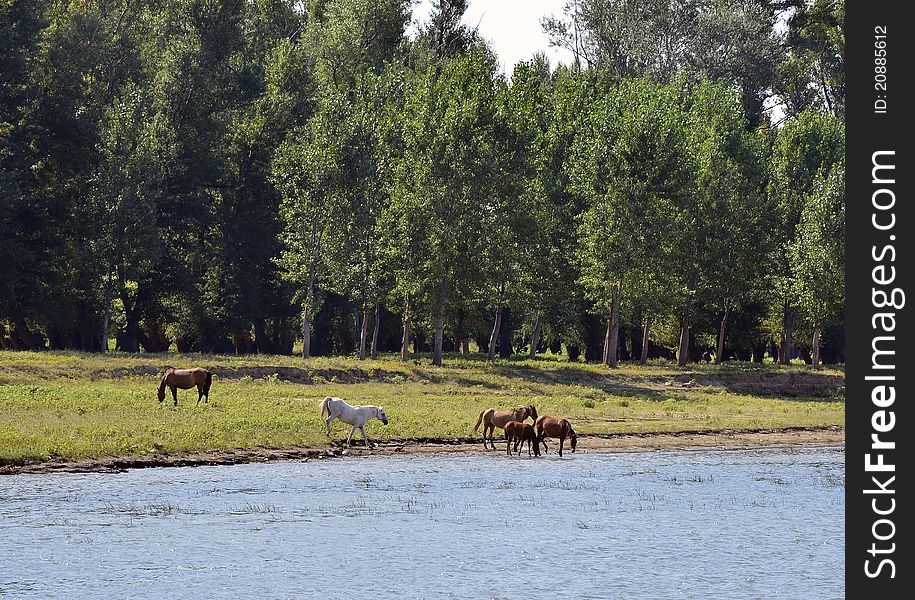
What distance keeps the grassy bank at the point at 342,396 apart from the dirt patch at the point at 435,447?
1.87 ft

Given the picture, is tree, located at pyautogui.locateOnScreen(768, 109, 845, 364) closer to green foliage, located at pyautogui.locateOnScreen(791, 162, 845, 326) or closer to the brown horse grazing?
green foliage, located at pyautogui.locateOnScreen(791, 162, 845, 326)

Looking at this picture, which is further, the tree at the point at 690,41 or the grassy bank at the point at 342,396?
the tree at the point at 690,41

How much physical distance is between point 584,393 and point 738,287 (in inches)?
931

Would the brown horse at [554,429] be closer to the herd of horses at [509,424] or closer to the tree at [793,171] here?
the herd of horses at [509,424]

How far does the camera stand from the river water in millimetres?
20781

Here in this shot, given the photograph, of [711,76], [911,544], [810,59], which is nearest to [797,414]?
[911,544]

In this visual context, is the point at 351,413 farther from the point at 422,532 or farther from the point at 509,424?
the point at 422,532

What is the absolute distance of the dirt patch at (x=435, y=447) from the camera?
104 ft

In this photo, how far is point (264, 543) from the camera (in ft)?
77.9

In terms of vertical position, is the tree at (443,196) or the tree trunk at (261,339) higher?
the tree at (443,196)

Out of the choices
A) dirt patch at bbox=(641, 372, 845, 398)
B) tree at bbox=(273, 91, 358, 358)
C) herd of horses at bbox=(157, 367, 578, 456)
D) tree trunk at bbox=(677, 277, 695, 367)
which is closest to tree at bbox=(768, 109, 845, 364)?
tree trunk at bbox=(677, 277, 695, 367)

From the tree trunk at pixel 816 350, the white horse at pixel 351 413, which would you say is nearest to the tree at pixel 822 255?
the tree trunk at pixel 816 350

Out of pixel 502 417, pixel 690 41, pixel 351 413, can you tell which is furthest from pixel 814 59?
pixel 351 413

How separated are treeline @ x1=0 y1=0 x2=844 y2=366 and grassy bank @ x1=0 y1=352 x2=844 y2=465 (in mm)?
6357
